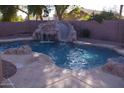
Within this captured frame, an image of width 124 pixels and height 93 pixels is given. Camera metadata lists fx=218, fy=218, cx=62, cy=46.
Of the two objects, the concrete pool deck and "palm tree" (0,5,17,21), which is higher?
"palm tree" (0,5,17,21)

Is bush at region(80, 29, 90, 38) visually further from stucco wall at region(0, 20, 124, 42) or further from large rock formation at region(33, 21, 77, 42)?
large rock formation at region(33, 21, 77, 42)

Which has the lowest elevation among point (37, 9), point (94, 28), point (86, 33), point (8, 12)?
point (86, 33)

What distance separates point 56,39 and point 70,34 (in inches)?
52.8

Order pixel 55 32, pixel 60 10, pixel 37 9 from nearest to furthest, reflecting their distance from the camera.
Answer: pixel 55 32 < pixel 37 9 < pixel 60 10

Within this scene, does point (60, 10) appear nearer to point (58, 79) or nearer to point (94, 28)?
point (94, 28)

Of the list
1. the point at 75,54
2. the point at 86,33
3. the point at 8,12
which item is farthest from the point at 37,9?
the point at 75,54

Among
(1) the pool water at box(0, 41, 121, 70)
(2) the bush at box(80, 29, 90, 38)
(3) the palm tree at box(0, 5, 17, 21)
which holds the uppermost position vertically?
(3) the palm tree at box(0, 5, 17, 21)

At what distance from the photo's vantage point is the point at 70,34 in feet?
62.3

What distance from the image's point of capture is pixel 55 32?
63.5 ft

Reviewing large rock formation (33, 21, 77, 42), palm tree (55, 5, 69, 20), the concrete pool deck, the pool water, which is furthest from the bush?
the concrete pool deck

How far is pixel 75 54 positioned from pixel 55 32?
18.7 feet

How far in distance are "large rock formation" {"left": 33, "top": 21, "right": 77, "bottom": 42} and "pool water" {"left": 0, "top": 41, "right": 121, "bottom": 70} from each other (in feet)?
3.36

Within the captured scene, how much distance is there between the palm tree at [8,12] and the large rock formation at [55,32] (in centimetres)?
770

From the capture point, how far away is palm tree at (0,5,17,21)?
25495 millimetres
